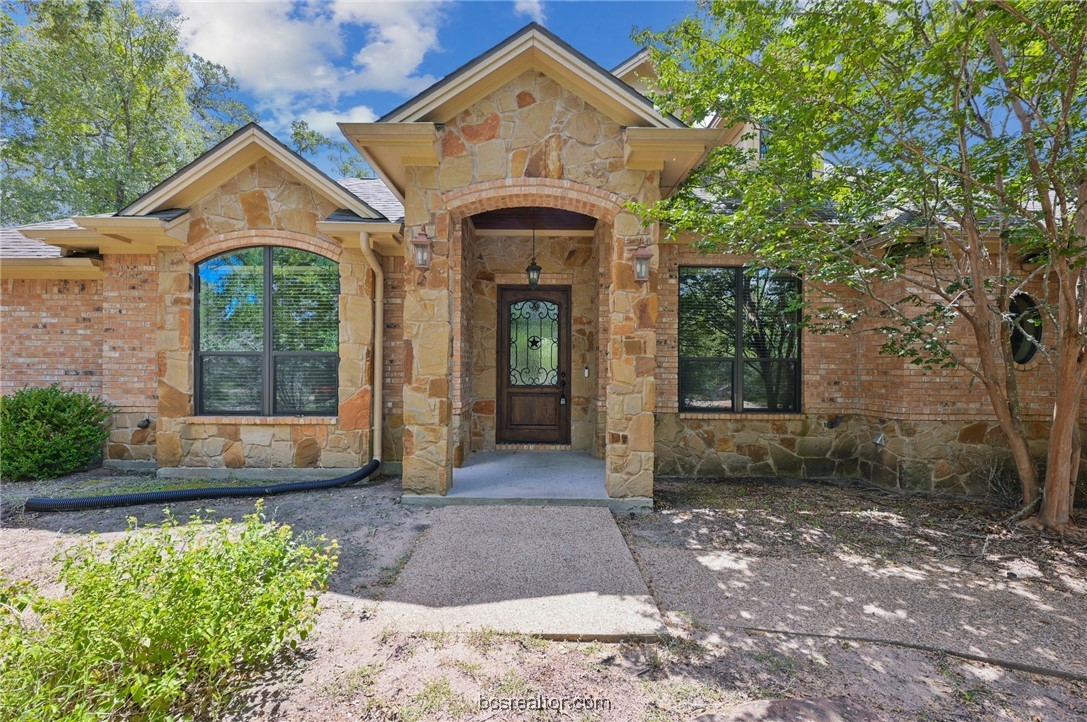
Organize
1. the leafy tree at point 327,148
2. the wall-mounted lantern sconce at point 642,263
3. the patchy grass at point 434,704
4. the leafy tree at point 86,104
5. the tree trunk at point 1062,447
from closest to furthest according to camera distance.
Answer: the patchy grass at point 434,704
the tree trunk at point 1062,447
the wall-mounted lantern sconce at point 642,263
the leafy tree at point 86,104
the leafy tree at point 327,148

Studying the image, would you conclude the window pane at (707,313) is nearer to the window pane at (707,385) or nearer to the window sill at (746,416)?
the window pane at (707,385)

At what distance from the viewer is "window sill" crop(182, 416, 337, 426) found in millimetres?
5832

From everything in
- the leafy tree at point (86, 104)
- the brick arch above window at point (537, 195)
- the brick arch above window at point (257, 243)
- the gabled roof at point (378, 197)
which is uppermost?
the leafy tree at point (86, 104)

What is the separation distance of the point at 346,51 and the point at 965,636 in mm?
10529

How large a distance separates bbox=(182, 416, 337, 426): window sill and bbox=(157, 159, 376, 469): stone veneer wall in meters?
0.01

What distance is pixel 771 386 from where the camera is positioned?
21.0 feet

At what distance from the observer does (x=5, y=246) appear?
21.0 ft

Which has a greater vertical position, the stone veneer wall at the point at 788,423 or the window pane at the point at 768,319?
the window pane at the point at 768,319

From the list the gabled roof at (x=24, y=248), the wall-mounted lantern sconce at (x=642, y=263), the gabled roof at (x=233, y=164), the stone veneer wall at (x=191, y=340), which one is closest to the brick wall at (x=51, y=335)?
the gabled roof at (x=24, y=248)

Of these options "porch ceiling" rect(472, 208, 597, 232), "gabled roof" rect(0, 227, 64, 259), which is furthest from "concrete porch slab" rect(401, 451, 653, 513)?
"gabled roof" rect(0, 227, 64, 259)

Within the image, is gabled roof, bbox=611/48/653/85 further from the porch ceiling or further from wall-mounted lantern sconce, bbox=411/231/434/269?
wall-mounted lantern sconce, bbox=411/231/434/269

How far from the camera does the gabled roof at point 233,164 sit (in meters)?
5.51

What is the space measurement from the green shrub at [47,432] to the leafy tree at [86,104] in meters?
9.74

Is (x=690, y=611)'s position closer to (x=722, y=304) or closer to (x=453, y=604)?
(x=453, y=604)
